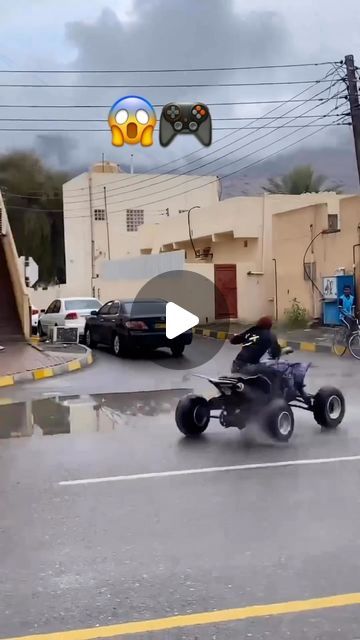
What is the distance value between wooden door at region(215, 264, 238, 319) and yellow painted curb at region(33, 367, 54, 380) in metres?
14.0

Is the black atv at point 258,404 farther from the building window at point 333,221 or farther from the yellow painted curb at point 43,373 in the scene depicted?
the building window at point 333,221

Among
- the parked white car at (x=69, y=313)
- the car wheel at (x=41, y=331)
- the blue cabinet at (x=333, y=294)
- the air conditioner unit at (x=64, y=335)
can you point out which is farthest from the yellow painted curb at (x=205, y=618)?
the car wheel at (x=41, y=331)

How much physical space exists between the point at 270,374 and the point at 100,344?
11991 mm

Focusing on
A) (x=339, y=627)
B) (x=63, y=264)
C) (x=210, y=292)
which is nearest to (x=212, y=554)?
(x=339, y=627)

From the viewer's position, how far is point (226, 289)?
27.7 metres

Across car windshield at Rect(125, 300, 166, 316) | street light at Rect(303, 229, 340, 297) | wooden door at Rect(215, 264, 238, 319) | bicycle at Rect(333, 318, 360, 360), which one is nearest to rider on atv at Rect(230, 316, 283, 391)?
bicycle at Rect(333, 318, 360, 360)

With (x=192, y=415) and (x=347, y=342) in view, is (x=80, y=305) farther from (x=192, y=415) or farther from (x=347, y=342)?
(x=192, y=415)

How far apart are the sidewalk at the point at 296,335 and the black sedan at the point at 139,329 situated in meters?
2.70

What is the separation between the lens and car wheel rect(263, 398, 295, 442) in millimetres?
7438

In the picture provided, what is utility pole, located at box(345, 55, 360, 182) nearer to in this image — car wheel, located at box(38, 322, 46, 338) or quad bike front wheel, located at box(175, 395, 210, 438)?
car wheel, located at box(38, 322, 46, 338)

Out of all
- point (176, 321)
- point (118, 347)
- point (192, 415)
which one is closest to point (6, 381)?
point (176, 321)

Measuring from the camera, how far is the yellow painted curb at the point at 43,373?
13.4m

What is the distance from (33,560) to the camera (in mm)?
4332

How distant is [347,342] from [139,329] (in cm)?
482
